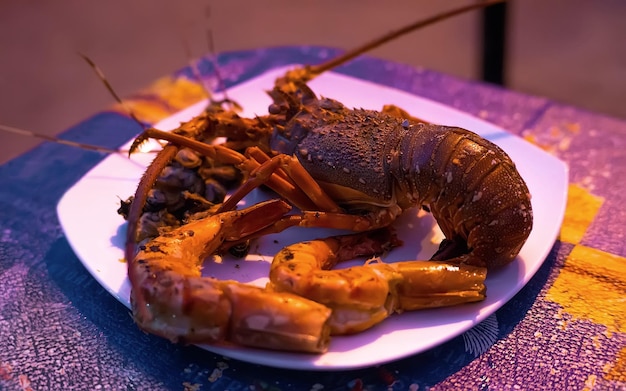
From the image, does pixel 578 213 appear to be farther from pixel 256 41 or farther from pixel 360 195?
pixel 256 41

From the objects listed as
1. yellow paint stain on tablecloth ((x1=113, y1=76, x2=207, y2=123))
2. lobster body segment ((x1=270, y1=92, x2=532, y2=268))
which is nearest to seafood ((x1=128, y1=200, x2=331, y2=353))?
lobster body segment ((x1=270, y1=92, x2=532, y2=268))

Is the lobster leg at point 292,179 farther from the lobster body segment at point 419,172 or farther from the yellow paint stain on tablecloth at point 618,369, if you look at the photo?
the yellow paint stain on tablecloth at point 618,369

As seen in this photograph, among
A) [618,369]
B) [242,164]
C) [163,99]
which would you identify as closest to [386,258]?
[242,164]

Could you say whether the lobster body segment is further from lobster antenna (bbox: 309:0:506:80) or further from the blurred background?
the blurred background

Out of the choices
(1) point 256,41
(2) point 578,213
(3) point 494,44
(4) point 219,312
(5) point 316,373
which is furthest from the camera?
(1) point 256,41

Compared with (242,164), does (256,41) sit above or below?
below

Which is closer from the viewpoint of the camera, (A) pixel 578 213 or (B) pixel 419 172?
(B) pixel 419 172
